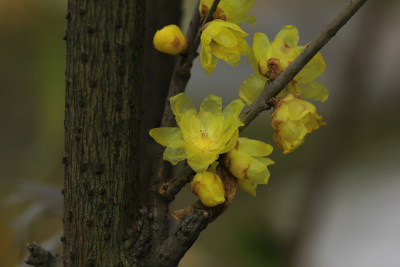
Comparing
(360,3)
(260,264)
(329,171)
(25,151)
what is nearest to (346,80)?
(329,171)

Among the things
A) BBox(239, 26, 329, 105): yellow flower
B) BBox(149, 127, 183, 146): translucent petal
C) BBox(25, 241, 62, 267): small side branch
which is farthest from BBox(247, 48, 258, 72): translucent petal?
BBox(25, 241, 62, 267): small side branch

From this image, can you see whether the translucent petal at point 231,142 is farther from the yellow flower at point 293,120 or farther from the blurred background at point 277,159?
the blurred background at point 277,159

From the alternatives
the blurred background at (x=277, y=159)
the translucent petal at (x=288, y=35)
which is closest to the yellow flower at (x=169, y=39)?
the translucent petal at (x=288, y=35)

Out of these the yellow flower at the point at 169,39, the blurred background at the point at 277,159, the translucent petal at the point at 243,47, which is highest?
the yellow flower at the point at 169,39

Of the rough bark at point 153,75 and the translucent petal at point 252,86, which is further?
the rough bark at point 153,75

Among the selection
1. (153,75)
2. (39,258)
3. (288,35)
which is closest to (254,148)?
(288,35)

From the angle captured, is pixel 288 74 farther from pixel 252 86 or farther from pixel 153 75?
pixel 153 75

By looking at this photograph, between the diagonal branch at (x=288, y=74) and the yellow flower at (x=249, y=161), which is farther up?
the diagonal branch at (x=288, y=74)
